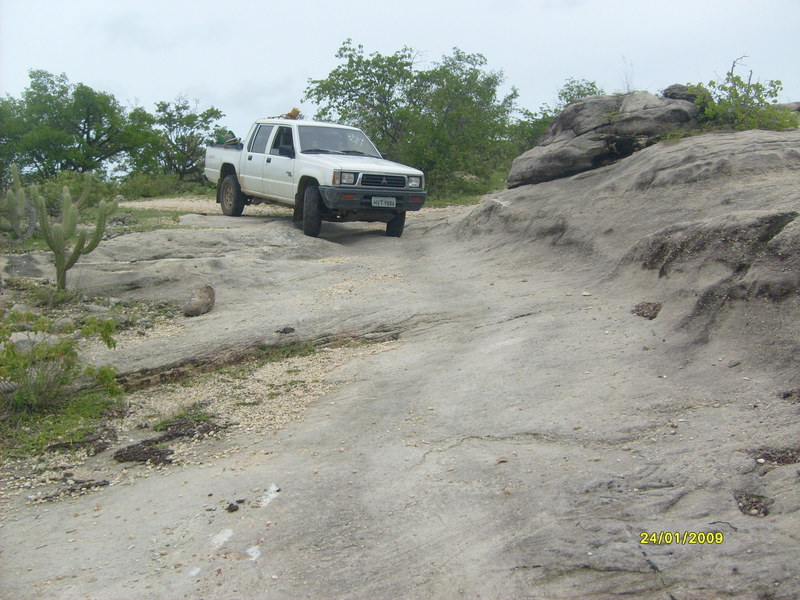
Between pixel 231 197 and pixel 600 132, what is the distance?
645 centimetres

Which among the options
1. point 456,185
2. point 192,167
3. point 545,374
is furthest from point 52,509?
point 192,167

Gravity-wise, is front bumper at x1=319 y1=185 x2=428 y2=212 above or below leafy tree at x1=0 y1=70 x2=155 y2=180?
below

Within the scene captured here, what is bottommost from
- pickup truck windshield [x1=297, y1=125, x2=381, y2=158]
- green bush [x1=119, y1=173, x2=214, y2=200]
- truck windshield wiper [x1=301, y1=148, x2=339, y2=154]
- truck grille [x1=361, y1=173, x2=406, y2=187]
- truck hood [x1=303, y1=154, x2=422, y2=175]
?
green bush [x1=119, y1=173, x2=214, y2=200]

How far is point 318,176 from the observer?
11516 mm

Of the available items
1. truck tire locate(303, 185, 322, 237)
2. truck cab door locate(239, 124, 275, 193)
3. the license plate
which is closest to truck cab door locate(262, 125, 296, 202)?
truck cab door locate(239, 124, 275, 193)

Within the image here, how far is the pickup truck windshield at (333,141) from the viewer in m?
12.4

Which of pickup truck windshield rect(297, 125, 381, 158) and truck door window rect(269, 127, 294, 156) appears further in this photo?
truck door window rect(269, 127, 294, 156)

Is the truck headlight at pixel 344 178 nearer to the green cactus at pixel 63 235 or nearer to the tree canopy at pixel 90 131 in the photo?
the green cactus at pixel 63 235

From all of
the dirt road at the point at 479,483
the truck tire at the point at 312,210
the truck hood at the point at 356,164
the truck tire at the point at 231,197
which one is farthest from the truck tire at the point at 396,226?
the dirt road at the point at 479,483

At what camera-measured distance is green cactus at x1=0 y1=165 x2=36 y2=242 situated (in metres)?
10.2

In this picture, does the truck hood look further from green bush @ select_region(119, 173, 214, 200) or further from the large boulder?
green bush @ select_region(119, 173, 214, 200)

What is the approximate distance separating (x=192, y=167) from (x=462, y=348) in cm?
1879
